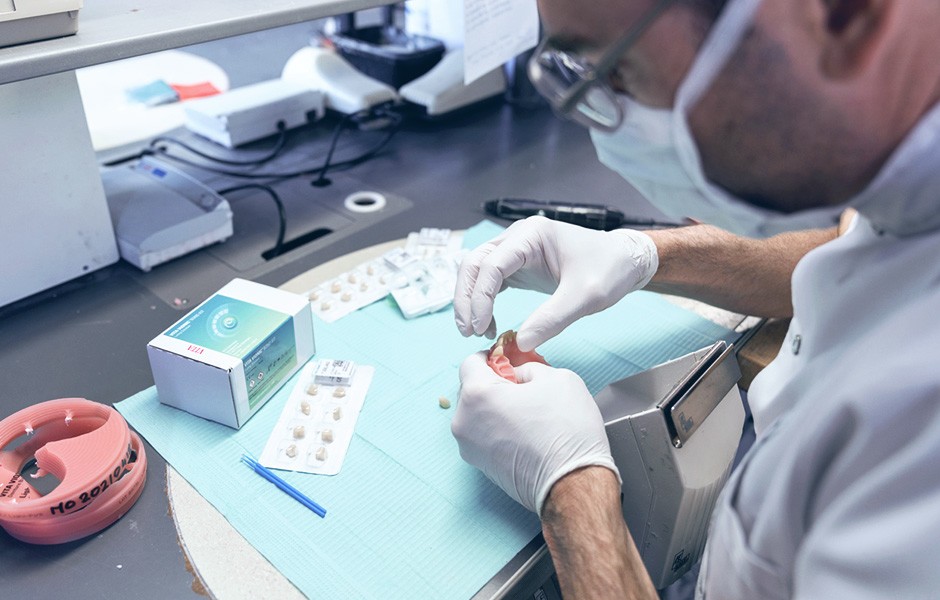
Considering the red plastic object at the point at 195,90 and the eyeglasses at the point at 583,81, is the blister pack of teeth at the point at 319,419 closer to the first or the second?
the eyeglasses at the point at 583,81

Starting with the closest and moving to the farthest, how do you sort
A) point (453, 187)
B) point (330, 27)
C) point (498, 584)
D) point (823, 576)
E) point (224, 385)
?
point (823, 576) → point (498, 584) → point (224, 385) → point (453, 187) → point (330, 27)

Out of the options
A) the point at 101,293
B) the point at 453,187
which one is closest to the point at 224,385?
the point at 101,293

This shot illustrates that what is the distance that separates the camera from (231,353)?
2.56 feet

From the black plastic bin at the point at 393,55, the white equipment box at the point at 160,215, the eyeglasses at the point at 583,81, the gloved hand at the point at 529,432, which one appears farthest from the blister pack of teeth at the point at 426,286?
the black plastic bin at the point at 393,55

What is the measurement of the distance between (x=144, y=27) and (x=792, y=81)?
894 millimetres

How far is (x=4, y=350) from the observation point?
3.06 feet

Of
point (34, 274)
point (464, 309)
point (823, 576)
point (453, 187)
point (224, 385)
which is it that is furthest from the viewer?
point (453, 187)

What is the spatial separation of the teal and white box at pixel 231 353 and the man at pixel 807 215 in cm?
40

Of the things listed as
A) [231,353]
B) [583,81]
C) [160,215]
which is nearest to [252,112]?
[160,215]

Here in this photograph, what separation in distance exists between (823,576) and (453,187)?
1123mm

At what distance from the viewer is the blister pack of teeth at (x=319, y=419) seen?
78 cm

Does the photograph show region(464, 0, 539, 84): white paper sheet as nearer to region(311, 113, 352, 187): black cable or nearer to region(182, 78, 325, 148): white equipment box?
region(311, 113, 352, 187): black cable

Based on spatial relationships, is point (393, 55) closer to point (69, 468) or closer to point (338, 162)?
point (338, 162)

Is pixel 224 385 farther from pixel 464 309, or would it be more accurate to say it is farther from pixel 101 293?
pixel 101 293
